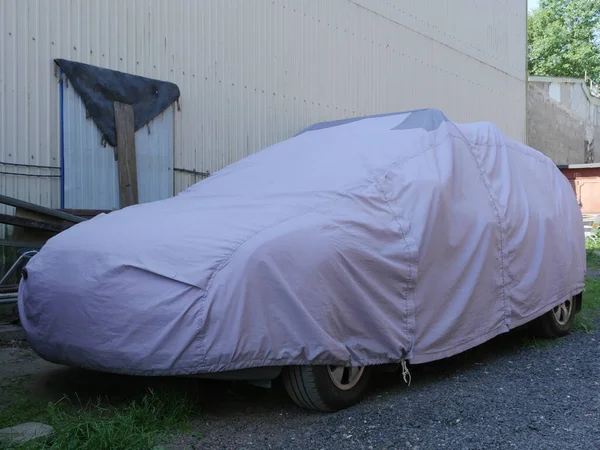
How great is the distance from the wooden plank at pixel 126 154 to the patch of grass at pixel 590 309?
15.2 feet

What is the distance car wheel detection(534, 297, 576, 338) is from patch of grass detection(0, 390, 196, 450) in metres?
3.17

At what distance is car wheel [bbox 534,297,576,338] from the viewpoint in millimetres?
5379

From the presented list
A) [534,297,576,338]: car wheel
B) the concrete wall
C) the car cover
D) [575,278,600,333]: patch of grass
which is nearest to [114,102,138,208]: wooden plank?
the car cover

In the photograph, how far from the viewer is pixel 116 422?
3113 millimetres

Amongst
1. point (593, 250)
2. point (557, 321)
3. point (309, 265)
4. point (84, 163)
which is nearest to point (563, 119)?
point (593, 250)

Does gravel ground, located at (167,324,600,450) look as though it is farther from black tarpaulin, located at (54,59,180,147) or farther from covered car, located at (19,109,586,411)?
black tarpaulin, located at (54,59,180,147)

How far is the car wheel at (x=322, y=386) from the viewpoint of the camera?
10.8ft

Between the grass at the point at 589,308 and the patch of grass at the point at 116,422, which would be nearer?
the patch of grass at the point at 116,422

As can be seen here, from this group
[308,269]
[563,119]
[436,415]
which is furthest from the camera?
[563,119]

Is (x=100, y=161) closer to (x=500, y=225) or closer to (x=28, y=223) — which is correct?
(x=28, y=223)

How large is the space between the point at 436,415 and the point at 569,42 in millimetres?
38506

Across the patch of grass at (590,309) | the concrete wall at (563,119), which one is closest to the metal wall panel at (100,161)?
the patch of grass at (590,309)

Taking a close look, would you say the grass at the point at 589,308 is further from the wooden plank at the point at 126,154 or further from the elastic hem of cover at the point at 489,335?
the wooden plank at the point at 126,154

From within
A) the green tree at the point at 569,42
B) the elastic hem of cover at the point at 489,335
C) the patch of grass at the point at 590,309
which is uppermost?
the green tree at the point at 569,42
